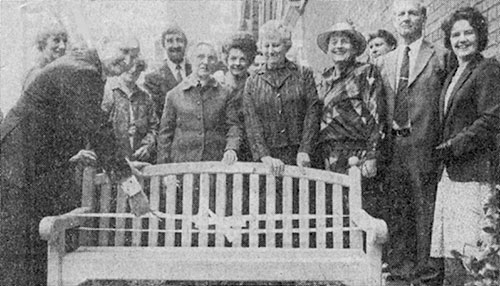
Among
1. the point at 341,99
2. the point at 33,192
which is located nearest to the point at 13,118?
the point at 33,192

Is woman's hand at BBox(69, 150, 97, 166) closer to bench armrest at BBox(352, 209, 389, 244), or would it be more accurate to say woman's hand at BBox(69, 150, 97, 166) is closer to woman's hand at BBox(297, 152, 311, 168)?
woman's hand at BBox(297, 152, 311, 168)

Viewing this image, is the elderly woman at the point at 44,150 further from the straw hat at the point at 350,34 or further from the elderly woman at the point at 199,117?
the straw hat at the point at 350,34

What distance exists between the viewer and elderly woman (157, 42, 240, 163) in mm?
3531

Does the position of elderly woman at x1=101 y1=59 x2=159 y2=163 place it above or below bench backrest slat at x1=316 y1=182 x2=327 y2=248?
above

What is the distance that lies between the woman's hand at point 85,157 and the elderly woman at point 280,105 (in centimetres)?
84

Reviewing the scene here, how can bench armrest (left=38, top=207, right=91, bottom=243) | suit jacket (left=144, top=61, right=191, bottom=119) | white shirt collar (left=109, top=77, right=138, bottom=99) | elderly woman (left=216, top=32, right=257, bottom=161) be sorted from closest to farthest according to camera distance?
bench armrest (left=38, top=207, right=91, bottom=243) < elderly woman (left=216, top=32, right=257, bottom=161) < white shirt collar (left=109, top=77, right=138, bottom=99) < suit jacket (left=144, top=61, right=191, bottom=119)

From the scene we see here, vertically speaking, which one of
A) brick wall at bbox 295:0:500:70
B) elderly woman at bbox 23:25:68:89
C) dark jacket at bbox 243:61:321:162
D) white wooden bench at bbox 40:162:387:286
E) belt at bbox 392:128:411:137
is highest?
brick wall at bbox 295:0:500:70

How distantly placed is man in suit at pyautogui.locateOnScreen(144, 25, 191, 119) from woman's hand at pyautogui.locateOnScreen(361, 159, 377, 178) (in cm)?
135

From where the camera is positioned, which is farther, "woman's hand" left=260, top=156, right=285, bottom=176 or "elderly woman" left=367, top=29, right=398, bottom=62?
"elderly woman" left=367, top=29, right=398, bottom=62

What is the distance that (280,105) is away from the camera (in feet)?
11.3

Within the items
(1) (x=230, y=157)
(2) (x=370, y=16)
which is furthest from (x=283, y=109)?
(2) (x=370, y=16)

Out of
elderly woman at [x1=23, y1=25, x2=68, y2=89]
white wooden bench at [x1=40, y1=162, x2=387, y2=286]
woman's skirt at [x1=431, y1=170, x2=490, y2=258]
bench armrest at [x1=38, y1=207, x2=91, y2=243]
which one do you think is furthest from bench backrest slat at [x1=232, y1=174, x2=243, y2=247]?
elderly woman at [x1=23, y1=25, x2=68, y2=89]

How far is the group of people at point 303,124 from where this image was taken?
2.87 m

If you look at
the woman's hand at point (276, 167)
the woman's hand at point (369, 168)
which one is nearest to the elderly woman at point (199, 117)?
the woman's hand at point (276, 167)
